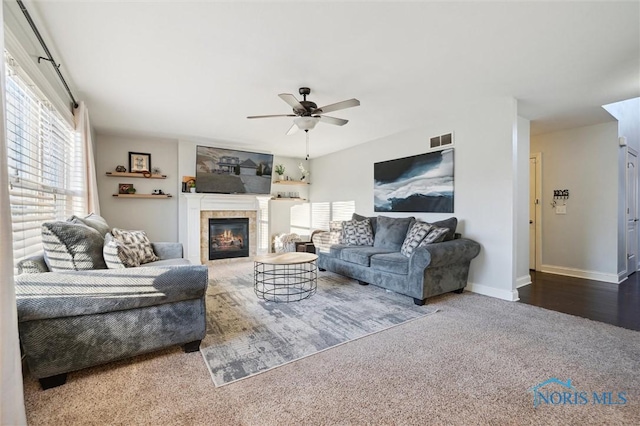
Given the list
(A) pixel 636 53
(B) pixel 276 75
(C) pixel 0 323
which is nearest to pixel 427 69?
(B) pixel 276 75

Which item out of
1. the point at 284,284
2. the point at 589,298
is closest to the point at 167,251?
the point at 284,284

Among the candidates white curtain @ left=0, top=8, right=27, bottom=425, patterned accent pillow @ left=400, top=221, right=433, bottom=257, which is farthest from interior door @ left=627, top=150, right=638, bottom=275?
white curtain @ left=0, top=8, right=27, bottom=425

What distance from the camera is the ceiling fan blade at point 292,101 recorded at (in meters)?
2.65

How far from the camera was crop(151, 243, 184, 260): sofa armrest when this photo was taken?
11.2 feet

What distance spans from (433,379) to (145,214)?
5.53m

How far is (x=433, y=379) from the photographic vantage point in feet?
5.86

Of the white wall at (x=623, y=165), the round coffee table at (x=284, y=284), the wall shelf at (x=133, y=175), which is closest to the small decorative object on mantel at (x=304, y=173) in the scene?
the wall shelf at (x=133, y=175)

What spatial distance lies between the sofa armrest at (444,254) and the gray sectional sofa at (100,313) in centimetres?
224

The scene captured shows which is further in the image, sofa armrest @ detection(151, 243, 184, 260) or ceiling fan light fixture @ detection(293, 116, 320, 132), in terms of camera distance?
sofa armrest @ detection(151, 243, 184, 260)

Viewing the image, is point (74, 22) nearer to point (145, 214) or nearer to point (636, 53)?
point (145, 214)

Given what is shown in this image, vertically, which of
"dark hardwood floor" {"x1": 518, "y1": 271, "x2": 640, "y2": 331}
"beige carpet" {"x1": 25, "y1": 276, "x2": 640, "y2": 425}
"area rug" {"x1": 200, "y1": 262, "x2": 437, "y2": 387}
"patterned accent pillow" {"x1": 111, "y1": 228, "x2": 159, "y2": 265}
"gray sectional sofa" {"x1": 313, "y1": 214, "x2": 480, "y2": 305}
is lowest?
"dark hardwood floor" {"x1": 518, "y1": 271, "x2": 640, "y2": 331}

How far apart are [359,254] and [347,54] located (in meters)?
2.52

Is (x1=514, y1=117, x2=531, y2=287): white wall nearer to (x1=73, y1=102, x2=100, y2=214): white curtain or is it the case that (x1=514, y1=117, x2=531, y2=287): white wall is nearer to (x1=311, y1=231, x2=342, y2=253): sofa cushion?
(x1=311, y1=231, x2=342, y2=253): sofa cushion

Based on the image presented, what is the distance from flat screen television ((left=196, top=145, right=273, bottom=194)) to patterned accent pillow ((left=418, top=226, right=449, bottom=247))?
387cm
